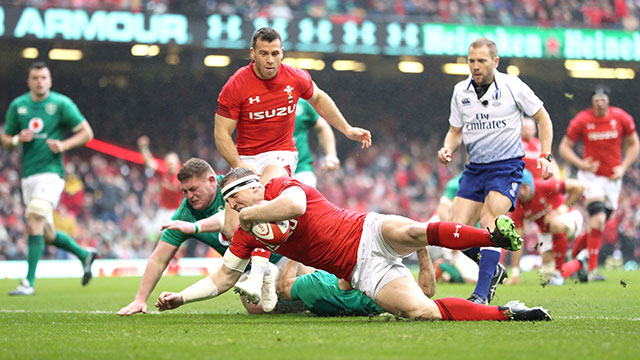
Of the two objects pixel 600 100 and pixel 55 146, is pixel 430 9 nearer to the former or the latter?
pixel 600 100

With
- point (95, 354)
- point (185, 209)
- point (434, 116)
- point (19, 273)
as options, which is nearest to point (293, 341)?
point (95, 354)

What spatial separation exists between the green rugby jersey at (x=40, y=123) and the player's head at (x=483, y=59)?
17.2ft

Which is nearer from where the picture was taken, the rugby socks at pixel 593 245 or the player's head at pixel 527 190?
the player's head at pixel 527 190

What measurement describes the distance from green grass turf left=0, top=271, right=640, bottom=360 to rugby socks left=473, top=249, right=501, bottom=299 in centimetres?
52

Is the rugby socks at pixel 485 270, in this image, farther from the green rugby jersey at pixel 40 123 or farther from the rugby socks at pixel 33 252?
the rugby socks at pixel 33 252

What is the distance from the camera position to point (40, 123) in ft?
32.5

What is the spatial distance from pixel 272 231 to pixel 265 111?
2180 millimetres

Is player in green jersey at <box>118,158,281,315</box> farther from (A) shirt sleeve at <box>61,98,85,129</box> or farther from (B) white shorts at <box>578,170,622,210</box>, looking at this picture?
(B) white shorts at <box>578,170,622,210</box>

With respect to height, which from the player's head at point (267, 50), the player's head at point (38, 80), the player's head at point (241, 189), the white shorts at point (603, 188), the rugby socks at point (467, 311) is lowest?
the rugby socks at point (467, 311)

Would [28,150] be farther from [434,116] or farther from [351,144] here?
[434,116]

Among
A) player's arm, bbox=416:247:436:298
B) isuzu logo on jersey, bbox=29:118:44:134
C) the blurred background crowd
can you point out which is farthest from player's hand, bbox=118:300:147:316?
the blurred background crowd

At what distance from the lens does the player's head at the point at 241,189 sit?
502cm

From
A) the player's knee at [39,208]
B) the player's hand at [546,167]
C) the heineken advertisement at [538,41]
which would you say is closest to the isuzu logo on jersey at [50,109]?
the player's knee at [39,208]

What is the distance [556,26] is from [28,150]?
15856mm
